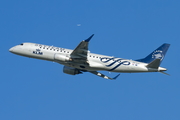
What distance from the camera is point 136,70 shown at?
61.1 metres

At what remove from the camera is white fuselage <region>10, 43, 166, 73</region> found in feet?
201

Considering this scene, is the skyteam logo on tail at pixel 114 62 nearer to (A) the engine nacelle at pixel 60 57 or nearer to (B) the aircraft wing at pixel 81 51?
(B) the aircraft wing at pixel 81 51

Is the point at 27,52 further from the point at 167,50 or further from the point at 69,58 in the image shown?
the point at 167,50

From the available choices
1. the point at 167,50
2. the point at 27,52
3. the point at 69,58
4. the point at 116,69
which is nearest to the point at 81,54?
the point at 69,58

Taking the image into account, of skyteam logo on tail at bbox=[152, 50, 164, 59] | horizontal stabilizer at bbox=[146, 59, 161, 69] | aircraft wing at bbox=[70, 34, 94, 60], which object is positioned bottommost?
horizontal stabilizer at bbox=[146, 59, 161, 69]

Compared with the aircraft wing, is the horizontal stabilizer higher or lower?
lower

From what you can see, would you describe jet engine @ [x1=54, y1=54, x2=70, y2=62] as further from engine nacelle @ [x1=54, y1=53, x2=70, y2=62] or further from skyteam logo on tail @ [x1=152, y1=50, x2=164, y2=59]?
skyteam logo on tail @ [x1=152, y1=50, x2=164, y2=59]

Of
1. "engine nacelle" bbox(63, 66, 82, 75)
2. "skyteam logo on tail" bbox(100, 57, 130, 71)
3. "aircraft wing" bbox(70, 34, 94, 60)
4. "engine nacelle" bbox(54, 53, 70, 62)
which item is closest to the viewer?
"aircraft wing" bbox(70, 34, 94, 60)

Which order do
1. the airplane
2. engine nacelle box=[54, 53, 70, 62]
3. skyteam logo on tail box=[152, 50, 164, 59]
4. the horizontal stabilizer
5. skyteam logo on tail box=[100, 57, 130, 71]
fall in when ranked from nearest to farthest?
1. the horizontal stabilizer
2. the airplane
3. engine nacelle box=[54, 53, 70, 62]
4. skyteam logo on tail box=[100, 57, 130, 71]
5. skyteam logo on tail box=[152, 50, 164, 59]

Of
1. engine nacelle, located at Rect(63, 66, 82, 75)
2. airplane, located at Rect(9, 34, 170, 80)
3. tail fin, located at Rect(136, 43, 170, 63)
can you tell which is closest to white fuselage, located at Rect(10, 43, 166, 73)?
airplane, located at Rect(9, 34, 170, 80)

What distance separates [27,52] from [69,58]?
9.36 m

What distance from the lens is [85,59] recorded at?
61000mm

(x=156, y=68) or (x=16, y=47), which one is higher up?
(x=16, y=47)

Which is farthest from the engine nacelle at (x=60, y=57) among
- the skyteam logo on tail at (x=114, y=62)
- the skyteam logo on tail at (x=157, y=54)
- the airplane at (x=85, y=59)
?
the skyteam logo on tail at (x=157, y=54)
